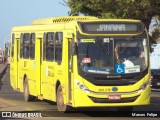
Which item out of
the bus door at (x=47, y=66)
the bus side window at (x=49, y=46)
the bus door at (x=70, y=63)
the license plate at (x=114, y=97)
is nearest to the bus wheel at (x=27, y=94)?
the bus door at (x=47, y=66)

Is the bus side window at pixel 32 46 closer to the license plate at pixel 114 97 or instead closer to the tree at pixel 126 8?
the license plate at pixel 114 97

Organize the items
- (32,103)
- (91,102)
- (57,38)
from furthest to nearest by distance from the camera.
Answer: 1. (32,103)
2. (57,38)
3. (91,102)

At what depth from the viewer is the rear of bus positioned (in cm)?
1518

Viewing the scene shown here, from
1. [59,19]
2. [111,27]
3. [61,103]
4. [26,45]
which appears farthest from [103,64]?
[26,45]

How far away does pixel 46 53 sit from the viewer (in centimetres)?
1845

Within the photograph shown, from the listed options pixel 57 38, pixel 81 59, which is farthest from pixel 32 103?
pixel 81 59

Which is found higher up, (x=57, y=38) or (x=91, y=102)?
(x=57, y=38)

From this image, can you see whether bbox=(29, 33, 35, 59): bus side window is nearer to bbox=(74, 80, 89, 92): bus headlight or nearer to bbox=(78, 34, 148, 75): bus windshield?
bbox=(78, 34, 148, 75): bus windshield

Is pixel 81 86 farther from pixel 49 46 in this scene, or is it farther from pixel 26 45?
pixel 26 45

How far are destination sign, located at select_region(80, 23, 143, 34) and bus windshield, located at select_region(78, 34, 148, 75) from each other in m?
0.26

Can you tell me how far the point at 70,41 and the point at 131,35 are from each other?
1794 millimetres

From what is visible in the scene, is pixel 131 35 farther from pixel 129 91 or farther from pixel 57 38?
pixel 57 38

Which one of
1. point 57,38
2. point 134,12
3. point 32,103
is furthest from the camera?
point 134,12

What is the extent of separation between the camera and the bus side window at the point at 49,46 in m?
17.8
